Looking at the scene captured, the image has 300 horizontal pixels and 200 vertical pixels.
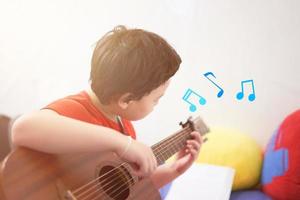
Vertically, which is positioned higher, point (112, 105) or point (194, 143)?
point (112, 105)

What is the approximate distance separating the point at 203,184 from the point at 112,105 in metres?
0.40

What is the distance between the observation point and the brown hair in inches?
30.1

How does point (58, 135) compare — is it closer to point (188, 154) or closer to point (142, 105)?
point (142, 105)

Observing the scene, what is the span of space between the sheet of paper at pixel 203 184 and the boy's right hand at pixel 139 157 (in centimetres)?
28

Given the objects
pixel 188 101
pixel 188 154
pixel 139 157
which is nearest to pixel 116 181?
pixel 139 157

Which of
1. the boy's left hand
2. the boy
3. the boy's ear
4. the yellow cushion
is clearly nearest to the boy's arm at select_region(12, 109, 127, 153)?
the boy

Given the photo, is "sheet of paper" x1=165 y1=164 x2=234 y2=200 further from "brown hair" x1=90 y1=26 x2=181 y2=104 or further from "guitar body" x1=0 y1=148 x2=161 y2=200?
"brown hair" x1=90 y1=26 x2=181 y2=104

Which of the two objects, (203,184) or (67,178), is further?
(203,184)

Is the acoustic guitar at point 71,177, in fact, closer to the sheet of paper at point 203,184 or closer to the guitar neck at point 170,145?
the guitar neck at point 170,145

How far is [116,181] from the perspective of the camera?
0.76 meters

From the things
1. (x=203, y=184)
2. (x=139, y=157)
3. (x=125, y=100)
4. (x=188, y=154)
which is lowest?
(x=203, y=184)

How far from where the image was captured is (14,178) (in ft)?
1.93

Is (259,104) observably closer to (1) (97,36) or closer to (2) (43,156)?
(1) (97,36)

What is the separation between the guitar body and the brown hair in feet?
0.47
